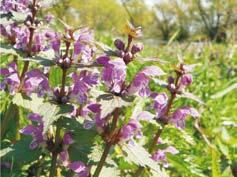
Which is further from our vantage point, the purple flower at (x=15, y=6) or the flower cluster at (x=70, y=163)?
the purple flower at (x=15, y=6)

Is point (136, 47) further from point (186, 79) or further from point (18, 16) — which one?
point (18, 16)

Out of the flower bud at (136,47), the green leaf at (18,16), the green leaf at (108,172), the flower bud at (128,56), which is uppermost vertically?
the green leaf at (18,16)

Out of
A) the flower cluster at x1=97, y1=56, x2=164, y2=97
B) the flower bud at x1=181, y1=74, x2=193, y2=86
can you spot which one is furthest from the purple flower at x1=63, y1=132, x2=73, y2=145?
the flower bud at x1=181, y1=74, x2=193, y2=86

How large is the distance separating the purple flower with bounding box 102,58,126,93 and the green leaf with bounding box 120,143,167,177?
5.7 inches

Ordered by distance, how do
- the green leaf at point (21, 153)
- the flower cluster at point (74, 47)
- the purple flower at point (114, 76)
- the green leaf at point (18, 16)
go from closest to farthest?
the purple flower at point (114, 76) → the flower cluster at point (74, 47) → the green leaf at point (21, 153) → the green leaf at point (18, 16)

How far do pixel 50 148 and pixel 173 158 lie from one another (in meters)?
0.64

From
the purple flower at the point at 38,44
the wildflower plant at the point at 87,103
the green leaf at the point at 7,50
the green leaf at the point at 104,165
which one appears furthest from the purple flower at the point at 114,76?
the purple flower at the point at 38,44

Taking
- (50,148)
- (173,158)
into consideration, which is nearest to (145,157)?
(50,148)

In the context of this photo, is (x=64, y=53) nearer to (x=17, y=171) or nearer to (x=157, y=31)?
(x=17, y=171)

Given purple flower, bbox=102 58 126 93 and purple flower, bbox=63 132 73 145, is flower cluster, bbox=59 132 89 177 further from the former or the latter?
purple flower, bbox=102 58 126 93

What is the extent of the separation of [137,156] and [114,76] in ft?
0.64

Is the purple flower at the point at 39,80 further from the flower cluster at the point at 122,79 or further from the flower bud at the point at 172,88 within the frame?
the flower bud at the point at 172,88

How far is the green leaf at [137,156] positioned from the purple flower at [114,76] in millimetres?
144

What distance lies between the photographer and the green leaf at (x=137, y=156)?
1.19m
